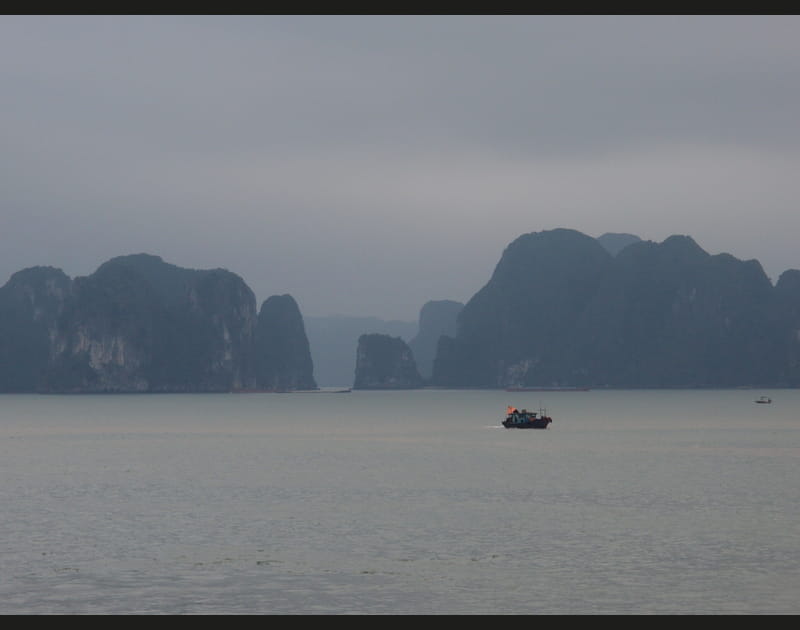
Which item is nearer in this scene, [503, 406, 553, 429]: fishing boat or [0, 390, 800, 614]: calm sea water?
[0, 390, 800, 614]: calm sea water

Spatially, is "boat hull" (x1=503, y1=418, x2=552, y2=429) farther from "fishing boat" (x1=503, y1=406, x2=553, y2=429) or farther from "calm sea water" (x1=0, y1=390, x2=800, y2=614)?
"calm sea water" (x1=0, y1=390, x2=800, y2=614)

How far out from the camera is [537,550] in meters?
51.8

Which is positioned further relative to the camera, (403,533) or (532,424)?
(532,424)

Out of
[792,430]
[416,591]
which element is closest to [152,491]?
[416,591]

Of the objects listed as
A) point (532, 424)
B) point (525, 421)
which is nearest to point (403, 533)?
point (532, 424)

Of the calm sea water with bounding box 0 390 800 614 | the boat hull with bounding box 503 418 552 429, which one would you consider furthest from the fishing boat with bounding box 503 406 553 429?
the calm sea water with bounding box 0 390 800 614

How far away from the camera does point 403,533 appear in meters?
58.2

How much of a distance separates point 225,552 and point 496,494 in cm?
2960

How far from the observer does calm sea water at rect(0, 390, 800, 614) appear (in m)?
41.2

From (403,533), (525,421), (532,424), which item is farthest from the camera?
(525,421)

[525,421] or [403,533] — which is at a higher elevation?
[525,421]

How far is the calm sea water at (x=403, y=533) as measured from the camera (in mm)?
41219

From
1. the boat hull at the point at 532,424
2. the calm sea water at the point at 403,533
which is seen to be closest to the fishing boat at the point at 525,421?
the boat hull at the point at 532,424

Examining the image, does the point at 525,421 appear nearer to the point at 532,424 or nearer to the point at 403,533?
the point at 532,424
